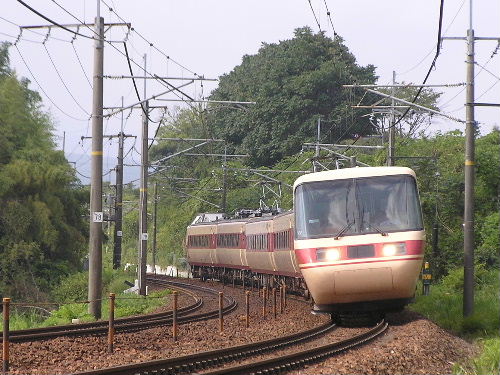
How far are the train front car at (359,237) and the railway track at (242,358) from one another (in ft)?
4.12

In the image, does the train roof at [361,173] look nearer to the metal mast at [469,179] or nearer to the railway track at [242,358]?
the railway track at [242,358]

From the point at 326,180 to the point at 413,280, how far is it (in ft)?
7.58

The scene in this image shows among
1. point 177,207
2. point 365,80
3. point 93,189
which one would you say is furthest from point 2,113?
point 177,207

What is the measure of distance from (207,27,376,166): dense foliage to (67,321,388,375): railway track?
44.8 m

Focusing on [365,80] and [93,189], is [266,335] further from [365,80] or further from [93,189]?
[365,80]

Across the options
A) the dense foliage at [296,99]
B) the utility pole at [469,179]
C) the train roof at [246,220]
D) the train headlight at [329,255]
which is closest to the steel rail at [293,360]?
the train headlight at [329,255]

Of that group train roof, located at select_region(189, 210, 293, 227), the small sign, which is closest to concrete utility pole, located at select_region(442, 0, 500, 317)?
train roof, located at select_region(189, 210, 293, 227)

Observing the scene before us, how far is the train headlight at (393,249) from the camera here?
16094 mm

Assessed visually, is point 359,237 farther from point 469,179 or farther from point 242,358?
point 469,179

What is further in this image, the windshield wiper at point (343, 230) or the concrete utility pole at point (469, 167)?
the concrete utility pole at point (469, 167)

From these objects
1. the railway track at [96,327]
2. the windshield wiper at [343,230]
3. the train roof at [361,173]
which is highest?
the train roof at [361,173]

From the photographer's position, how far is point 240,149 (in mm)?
68938

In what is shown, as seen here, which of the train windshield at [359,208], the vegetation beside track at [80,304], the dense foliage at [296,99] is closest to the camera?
the train windshield at [359,208]

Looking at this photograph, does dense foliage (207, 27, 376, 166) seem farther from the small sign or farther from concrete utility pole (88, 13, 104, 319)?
the small sign
